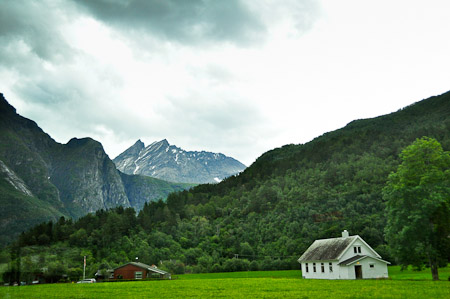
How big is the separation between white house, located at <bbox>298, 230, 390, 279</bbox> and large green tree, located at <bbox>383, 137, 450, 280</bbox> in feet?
35.1

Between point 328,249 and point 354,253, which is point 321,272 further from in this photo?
point 354,253

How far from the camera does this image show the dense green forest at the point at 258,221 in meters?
91.3

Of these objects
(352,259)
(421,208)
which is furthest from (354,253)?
(421,208)

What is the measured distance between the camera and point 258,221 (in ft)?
383

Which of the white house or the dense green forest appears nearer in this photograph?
the white house

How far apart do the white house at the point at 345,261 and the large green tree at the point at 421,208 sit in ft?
35.1

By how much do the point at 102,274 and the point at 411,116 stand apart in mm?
164626

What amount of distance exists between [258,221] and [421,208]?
3258 inches

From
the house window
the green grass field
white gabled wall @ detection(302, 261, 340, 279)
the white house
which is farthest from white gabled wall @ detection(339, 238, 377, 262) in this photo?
the house window

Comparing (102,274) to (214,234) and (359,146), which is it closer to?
(214,234)

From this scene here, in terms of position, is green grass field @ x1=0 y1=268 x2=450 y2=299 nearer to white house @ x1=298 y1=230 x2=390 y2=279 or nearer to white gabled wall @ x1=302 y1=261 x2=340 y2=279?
white house @ x1=298 y1=230 x2=390 y2=279

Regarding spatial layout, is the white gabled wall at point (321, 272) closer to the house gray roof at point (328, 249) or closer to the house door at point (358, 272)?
the house gray roof at point (328, 249)

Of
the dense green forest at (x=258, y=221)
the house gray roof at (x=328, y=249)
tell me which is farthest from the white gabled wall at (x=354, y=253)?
the dense green forest at (x=258, y=221)

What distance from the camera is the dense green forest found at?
9131 cm
